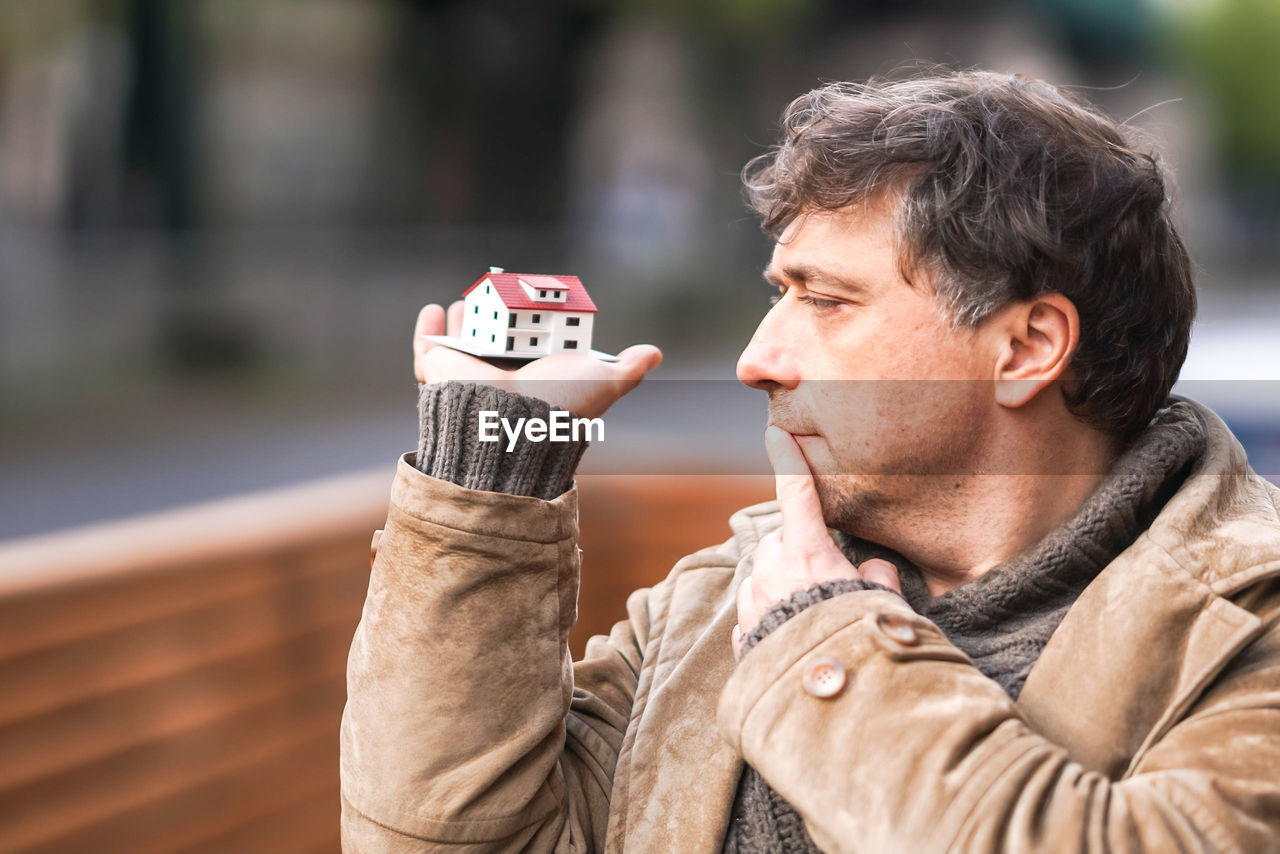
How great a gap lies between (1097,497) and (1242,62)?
345 cm

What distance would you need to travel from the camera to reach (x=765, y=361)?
1.14 m

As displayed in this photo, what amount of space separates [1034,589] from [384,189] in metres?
3.55

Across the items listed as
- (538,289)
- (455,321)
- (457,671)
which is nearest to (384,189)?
(455,321)

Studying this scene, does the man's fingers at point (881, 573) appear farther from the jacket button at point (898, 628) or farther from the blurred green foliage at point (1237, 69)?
the blurred green foliage at point (1237, 69)

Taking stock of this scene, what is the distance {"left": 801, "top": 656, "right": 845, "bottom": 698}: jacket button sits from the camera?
2.87 feet

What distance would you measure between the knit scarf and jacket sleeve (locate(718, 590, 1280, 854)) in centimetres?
17

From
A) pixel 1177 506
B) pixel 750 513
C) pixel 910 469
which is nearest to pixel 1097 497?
pixel 1177 506

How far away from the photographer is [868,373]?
3.63 ft

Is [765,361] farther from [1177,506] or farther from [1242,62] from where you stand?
[1242,62]

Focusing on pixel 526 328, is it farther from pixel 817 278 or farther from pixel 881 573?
pixel 881 573

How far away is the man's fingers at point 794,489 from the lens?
1.05 m

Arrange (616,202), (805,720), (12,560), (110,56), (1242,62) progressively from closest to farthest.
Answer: (805,720), (12,560), (110,56), (1242,62), (616,202)

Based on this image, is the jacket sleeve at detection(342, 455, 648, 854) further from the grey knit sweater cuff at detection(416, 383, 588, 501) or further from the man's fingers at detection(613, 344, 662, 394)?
the man's fingers at detection(613, 344, 662, 394)

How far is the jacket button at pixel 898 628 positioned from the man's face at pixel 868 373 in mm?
245
